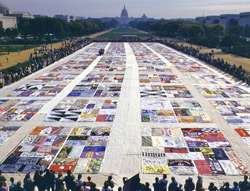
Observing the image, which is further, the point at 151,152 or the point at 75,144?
the point at 75,144

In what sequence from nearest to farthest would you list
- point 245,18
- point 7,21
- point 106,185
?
point 106,185, point 7,21, point 245,18

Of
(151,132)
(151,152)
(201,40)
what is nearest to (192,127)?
(151,132)

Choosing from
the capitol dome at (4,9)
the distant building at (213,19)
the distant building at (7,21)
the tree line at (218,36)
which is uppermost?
the capitol dome at (4,9)

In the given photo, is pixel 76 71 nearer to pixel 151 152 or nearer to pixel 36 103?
pixel 36 103

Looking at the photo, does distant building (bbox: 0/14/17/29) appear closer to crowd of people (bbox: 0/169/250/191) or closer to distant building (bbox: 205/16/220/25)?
crowd of people (bbox: 0/169/250/191)

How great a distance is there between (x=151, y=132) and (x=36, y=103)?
12144mm

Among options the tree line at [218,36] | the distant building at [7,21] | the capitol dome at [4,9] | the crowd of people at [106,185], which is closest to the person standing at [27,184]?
the crowd of people at [106,185]

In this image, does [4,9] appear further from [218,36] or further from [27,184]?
[27,184]

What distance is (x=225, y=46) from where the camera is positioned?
200 feet

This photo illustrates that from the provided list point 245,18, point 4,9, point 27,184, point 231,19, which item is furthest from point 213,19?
point 27,184

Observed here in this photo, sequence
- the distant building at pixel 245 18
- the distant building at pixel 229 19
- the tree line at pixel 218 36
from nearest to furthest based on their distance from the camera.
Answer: the tree line at pixel 218 36 → the distant building at pixel 245 18 → the distant building at pixel 229 19

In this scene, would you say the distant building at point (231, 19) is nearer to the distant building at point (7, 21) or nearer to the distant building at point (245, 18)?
the distant building at point (245, 18)

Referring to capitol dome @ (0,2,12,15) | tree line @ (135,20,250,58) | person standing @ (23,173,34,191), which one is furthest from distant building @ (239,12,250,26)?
capitol dome @ (0,2,12,15)

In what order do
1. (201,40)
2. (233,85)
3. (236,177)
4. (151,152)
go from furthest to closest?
(201,40) < (233,85) < (151,152) < (236,177)
